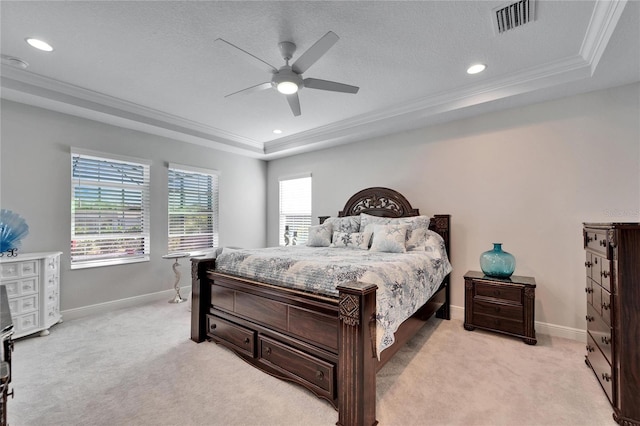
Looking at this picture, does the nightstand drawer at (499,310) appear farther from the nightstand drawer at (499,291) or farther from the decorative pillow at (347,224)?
the decorative pillow at (347,224)

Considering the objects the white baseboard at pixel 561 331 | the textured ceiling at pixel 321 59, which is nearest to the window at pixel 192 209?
the textured ceiling at pixel 321 59

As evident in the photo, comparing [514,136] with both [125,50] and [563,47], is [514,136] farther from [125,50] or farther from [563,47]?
[125,50]

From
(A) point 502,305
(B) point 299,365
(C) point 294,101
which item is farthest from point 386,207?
(B) point 299,365

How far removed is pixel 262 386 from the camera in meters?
2.16

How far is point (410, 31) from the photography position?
7.64 ft

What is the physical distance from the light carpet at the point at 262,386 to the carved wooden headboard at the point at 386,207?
1.39 metres

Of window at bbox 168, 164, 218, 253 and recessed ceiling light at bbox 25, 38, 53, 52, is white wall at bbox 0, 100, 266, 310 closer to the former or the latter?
window at bbox 168, 164, 218, 253

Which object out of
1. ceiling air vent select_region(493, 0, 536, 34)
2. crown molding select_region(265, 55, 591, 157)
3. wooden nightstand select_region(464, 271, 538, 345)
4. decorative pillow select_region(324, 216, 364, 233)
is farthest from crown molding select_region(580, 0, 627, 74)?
decorative pillow select_region(324, 216, 364, 233)

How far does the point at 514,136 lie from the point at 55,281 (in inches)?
223

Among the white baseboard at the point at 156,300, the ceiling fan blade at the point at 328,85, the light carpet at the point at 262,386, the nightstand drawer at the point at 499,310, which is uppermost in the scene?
the ceiling fan blade at the point at 328,85

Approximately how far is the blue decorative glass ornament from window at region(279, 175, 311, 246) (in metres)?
3.53

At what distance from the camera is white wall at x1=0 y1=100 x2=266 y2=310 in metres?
3.25

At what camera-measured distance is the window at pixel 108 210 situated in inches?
147

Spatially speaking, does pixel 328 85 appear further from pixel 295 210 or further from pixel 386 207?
pixel 295 210
